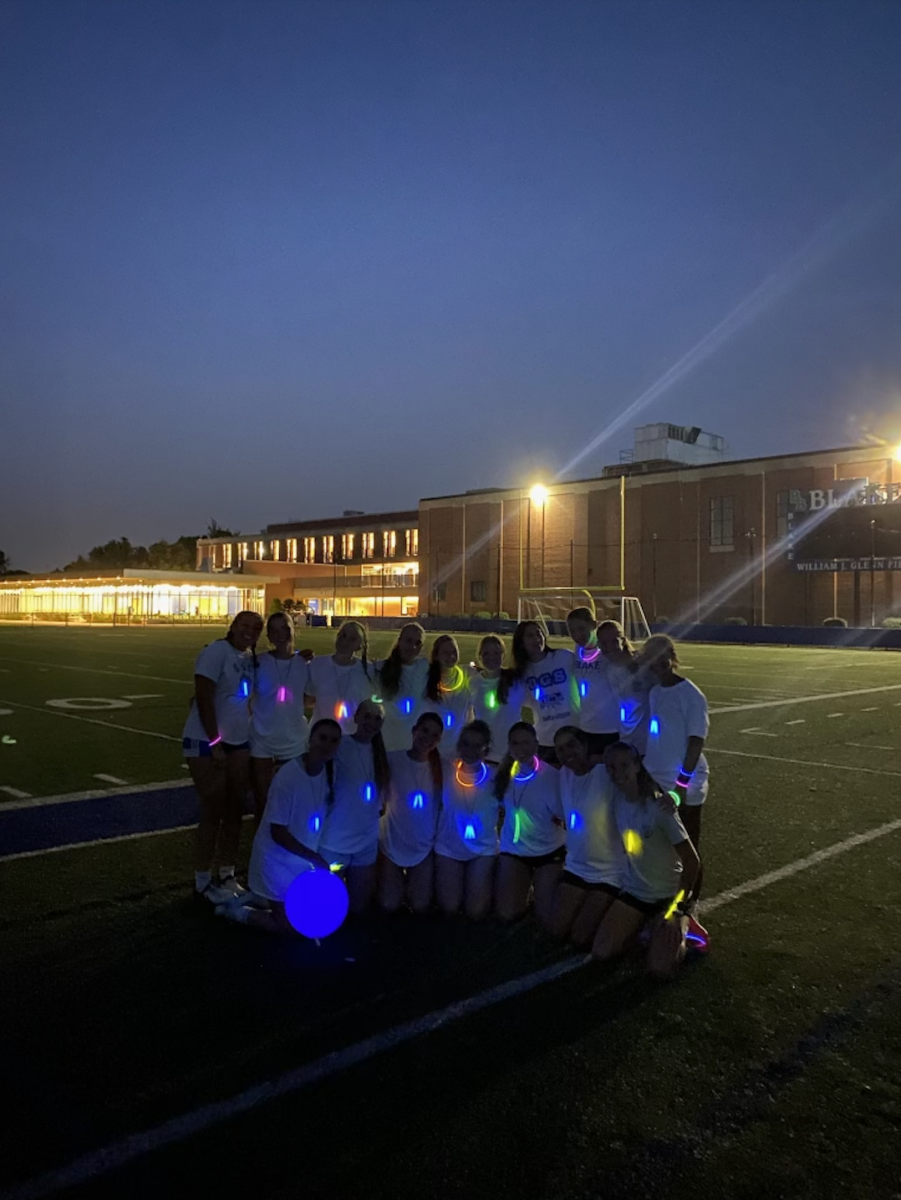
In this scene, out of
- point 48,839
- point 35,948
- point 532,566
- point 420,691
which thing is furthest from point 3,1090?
point 532,566

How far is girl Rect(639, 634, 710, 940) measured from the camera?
515 cm

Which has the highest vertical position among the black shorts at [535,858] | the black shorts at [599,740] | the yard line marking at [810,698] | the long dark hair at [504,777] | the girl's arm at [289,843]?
the black shorts at [599,740]

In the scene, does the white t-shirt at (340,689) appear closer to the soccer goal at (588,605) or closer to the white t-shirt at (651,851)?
the white t-shirt at (651,851)

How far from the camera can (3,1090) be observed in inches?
132

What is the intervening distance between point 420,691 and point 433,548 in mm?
67476

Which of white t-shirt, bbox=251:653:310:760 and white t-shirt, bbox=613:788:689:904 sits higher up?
white t-shirt, bbox=251:653:310:760

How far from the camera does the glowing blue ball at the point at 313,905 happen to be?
495cm

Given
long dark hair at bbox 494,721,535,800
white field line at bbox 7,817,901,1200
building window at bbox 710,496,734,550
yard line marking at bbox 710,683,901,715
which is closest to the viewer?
white field line at bbox 7,817,901,1200

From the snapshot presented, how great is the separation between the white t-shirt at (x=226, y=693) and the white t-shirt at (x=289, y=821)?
0.62m

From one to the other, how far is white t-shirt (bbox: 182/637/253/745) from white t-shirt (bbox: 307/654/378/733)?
55 centimetres

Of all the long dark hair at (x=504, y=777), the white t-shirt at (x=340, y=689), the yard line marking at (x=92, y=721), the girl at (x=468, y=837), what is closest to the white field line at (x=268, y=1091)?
the girl at (x=468, y=837)

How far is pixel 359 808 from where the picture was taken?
517 cm

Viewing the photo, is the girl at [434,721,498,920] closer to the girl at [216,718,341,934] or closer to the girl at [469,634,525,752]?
the girl at [469,634,525,752]

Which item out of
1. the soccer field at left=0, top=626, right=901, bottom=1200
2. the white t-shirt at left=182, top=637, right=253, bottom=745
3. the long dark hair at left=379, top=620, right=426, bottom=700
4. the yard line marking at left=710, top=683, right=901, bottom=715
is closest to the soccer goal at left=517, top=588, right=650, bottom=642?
the yard line marking at left=710, top=683, right=901, bottom=715
